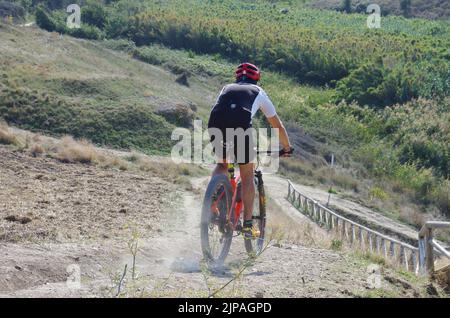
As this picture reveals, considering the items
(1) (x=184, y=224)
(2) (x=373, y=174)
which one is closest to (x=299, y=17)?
(2) (x=373, y=174)

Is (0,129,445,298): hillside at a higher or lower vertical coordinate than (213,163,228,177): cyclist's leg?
lower

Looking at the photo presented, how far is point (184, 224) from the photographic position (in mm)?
10789

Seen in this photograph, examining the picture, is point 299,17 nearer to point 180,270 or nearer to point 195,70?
point 195,70

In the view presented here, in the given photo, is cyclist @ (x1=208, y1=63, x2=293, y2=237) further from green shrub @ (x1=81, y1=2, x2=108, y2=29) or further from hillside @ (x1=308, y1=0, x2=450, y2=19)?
hillside @ (x1=308, y1=0, x2=450, y2=19)

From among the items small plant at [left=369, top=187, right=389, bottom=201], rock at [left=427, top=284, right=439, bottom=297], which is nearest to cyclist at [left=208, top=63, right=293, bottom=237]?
rock at [left=427, top=284, right=439, bottom=297]

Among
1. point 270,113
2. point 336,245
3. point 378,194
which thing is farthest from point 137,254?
point 378,194

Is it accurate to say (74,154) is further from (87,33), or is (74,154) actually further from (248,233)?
(87,33)

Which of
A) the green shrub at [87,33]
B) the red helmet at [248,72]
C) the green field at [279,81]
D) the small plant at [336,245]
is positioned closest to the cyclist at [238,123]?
the red helmet at [248,72]

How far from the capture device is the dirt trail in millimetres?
6137

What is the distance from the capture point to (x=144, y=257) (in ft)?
26.6

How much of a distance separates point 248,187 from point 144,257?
1346 millimetres

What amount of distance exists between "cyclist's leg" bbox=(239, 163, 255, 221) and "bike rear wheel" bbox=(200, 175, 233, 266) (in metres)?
0.19
